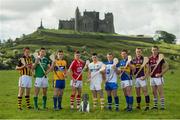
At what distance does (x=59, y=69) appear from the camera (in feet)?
74.4

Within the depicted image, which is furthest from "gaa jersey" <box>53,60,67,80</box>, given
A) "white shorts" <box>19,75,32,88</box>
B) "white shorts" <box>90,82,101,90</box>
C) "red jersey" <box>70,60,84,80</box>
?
"white shorts" <box>90,82,101,90</box>

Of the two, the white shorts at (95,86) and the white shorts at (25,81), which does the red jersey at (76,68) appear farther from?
the white shorts at (25,81)

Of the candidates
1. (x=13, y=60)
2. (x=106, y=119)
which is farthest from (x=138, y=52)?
(x=13, y=60)

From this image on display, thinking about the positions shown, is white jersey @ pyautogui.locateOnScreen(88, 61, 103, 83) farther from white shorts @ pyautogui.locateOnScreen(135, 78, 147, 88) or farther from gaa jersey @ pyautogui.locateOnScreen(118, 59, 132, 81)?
white shorts @ pyautogui.locateOnScreen(135, 78, 147, 88)

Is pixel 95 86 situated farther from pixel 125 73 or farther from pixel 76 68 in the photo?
pixel 125 73

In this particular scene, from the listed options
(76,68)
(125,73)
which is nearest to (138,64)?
(125,73)

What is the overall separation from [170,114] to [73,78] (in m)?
5.44

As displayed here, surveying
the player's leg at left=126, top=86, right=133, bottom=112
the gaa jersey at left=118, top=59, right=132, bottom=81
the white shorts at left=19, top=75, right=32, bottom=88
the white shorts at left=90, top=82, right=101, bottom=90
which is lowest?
the player's leg at left=126, top=86, right=133, bottom=112

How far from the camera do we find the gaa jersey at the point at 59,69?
22594 millimetres

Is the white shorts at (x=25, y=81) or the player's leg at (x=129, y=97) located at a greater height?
the white shorts at (x=25, y=81)

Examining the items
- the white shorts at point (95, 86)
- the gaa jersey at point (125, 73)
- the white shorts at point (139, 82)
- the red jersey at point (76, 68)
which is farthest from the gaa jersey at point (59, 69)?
the white shorts at point (139, 82)

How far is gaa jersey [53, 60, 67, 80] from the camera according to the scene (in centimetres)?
2259

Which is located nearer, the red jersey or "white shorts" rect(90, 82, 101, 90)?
"white shorts" rect(90, 82, 101, 90)

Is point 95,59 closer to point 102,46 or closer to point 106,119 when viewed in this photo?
point 106,119
